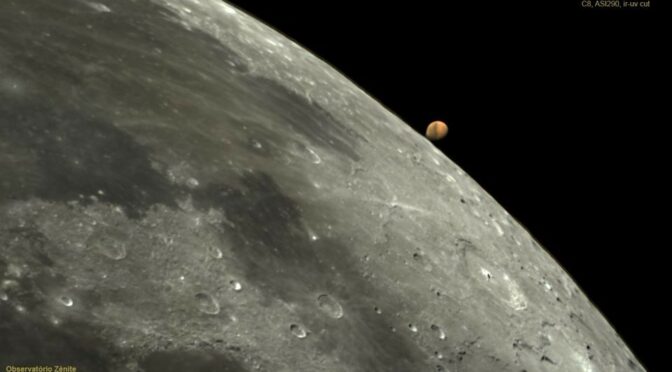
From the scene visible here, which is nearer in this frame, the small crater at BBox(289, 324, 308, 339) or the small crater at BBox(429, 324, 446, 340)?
the small crater at BBox(289, 324, 308, 339)

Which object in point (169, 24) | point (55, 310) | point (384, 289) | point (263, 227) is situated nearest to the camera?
point (55, 310)

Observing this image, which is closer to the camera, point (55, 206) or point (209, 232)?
point (55, 206)

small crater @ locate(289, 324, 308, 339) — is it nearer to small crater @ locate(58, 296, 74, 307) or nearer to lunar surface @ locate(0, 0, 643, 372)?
lunar surface @ locate(0, 0, 643, 372)

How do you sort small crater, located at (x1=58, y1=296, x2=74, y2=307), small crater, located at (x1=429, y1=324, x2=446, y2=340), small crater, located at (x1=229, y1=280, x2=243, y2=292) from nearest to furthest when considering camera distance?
small crater, located at (x1=58, y1=296, x2=74, y2=307), small crater, located at (x1=229, y1=280, x2=243, y2=292), small crater, located at (x1=429, y1=324, x2=446, y2=340)

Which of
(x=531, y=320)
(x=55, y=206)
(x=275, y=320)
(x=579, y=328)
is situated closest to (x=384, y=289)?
(x=275, y=320)

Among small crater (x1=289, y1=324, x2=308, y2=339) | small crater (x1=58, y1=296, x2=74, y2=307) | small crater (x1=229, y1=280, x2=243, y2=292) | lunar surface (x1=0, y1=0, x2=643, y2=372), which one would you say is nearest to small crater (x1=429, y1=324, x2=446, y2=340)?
lunar surface (x1=0, y1=0, x2=643, y2=372)

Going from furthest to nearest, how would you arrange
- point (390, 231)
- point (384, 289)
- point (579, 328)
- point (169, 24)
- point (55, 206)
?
point (579, 328) → point (169, 24) → point (390, 231) → point (384, 289) → point (55, 206)

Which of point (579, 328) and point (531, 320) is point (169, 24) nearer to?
point (531, 320)

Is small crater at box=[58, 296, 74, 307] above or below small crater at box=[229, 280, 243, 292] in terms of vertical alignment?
below
